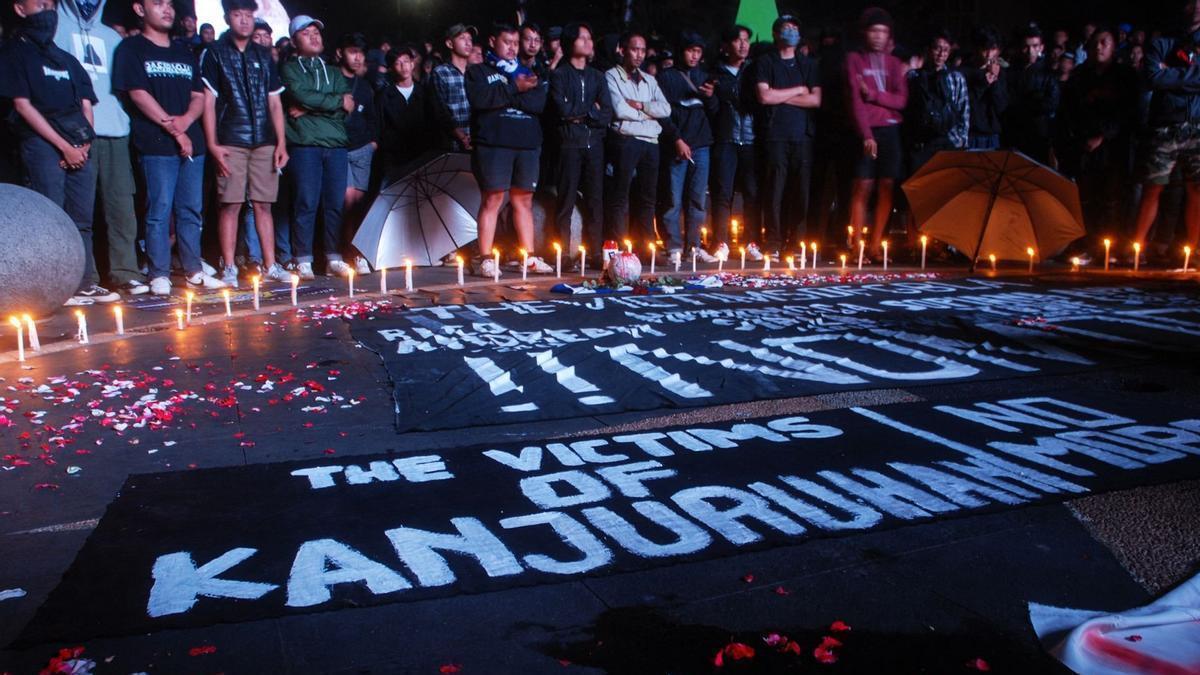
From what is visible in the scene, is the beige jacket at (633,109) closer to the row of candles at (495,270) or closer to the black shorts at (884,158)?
the row of candles at (495,270)

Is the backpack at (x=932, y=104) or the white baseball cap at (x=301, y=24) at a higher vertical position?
the white baseball cap at (x=301, y=24)

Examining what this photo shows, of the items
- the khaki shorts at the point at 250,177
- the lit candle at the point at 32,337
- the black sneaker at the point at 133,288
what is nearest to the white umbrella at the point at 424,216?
the khaki shorts at the point at 250,177

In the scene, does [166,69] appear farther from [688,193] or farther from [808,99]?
[808,99]

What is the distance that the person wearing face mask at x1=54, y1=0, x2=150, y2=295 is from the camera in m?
7.61

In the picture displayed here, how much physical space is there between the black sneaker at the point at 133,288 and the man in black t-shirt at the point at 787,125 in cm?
609

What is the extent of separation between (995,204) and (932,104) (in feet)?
4.89

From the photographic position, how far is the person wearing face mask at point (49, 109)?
709cm

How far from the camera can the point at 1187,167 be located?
9.66 m

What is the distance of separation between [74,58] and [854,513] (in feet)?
22.8

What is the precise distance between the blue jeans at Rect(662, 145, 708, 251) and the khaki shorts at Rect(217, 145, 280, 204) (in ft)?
13.1

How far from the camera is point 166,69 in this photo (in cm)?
793

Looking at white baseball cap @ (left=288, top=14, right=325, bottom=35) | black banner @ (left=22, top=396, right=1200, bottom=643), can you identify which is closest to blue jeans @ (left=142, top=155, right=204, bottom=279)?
white baseball cap @ (left=288, top=14, right=325, bottom=35)

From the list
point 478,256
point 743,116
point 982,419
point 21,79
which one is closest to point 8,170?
point 21,79

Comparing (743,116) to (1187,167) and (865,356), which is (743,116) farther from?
(865,356)
